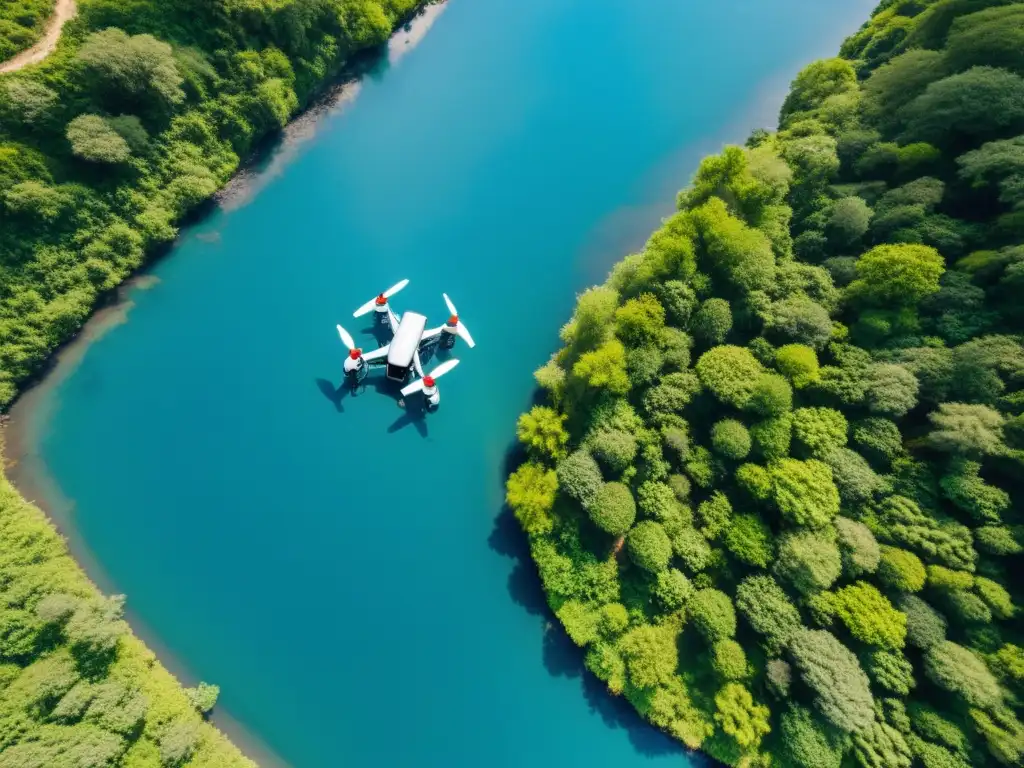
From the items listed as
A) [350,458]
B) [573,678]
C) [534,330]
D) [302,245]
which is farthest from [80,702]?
[534,330]

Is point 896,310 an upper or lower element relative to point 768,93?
lower

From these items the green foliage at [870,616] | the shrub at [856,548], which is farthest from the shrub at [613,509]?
the green foliage at [870,616]

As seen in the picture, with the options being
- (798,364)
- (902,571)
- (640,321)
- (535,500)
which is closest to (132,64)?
(640,321)

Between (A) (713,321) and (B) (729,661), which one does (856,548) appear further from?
(A) (713,321)

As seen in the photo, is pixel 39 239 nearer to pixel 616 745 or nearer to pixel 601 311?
pixel 601 311

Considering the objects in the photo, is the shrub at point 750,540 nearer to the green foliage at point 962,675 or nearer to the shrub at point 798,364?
the green foliage at point 962,675
